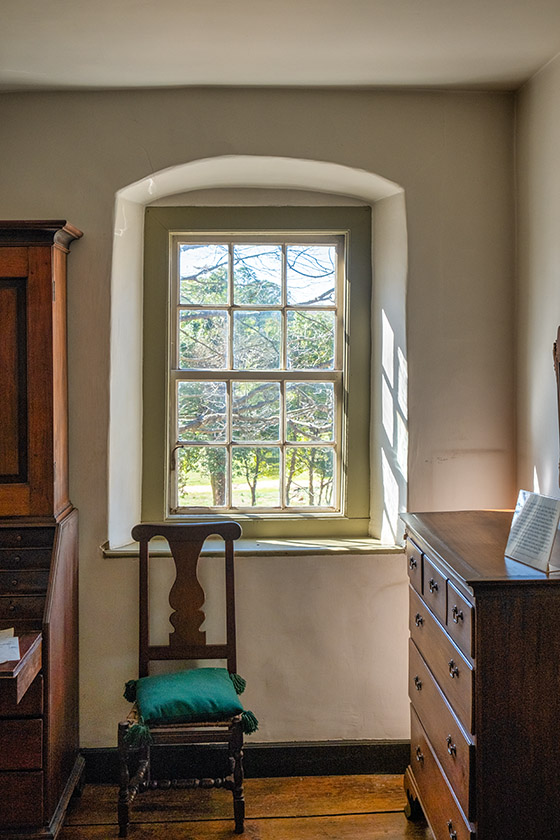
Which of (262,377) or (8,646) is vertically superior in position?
(262,377)

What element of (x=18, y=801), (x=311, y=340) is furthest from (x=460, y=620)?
(x=311, y=340)

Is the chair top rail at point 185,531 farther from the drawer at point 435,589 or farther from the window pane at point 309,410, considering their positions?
the drawer at point 435,589

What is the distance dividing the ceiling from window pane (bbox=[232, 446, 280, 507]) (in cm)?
159

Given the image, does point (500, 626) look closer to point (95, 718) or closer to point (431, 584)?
point (431, 584)

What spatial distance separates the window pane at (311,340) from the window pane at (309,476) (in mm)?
399

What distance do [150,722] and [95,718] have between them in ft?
1.89

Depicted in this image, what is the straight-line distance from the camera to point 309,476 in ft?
11.4

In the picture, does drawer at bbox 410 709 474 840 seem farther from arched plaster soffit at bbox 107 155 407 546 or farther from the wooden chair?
arched plaster soffit at bbox 107 155 407 546

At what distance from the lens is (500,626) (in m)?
1.88

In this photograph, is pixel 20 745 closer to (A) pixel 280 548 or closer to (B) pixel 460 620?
(A) pixel 280 548

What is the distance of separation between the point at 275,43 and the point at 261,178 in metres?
0.74

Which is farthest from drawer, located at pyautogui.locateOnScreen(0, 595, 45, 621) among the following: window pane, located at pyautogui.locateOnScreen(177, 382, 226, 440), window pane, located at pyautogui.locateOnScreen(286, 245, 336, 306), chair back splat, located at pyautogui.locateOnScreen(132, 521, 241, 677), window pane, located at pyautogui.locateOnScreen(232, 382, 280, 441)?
window pane, located at pyautogui.locateOnScreen(286, 245, 336, 306)

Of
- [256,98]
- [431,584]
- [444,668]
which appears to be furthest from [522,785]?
[256,98]

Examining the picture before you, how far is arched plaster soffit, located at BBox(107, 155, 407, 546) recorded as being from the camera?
3088 millimetres
